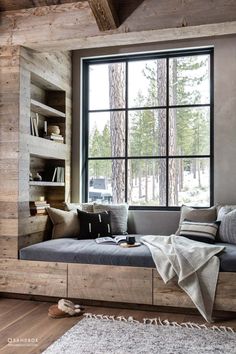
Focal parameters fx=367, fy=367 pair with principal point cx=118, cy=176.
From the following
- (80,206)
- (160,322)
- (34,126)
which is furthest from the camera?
(80,206)

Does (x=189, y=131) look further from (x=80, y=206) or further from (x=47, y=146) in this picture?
(x=47, y=146)

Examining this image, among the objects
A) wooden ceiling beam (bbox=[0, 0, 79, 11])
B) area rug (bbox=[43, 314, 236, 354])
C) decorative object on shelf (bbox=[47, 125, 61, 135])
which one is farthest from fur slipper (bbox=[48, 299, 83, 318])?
wooden ceiling beam (bbox=[0, 0, 79, 11])

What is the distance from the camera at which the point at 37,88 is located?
4.54 metres

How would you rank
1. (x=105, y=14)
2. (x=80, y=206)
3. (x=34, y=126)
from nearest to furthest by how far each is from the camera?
1. (x=105, y=14)
2. (x=34, y=126)
3. (x=80, y=206)

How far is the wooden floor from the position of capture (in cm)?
258

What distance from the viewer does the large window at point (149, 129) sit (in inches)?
183

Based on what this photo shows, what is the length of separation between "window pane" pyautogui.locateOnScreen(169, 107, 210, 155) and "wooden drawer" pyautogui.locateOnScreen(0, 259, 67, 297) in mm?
2126

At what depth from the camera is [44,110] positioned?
4.42m

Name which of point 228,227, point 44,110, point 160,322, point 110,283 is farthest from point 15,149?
point 228,227

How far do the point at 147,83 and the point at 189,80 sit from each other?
0.55 meters

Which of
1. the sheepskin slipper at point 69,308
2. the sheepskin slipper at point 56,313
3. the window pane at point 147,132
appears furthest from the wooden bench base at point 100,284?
the window pane at point 147,132

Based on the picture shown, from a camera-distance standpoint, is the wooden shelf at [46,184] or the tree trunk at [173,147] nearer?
the wooden shelf at [46,184]

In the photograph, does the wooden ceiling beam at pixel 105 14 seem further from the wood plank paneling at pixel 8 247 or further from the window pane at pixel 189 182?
the wood plank paneling at pixel 8 247

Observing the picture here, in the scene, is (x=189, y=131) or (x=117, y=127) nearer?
(x=189, y=131)
